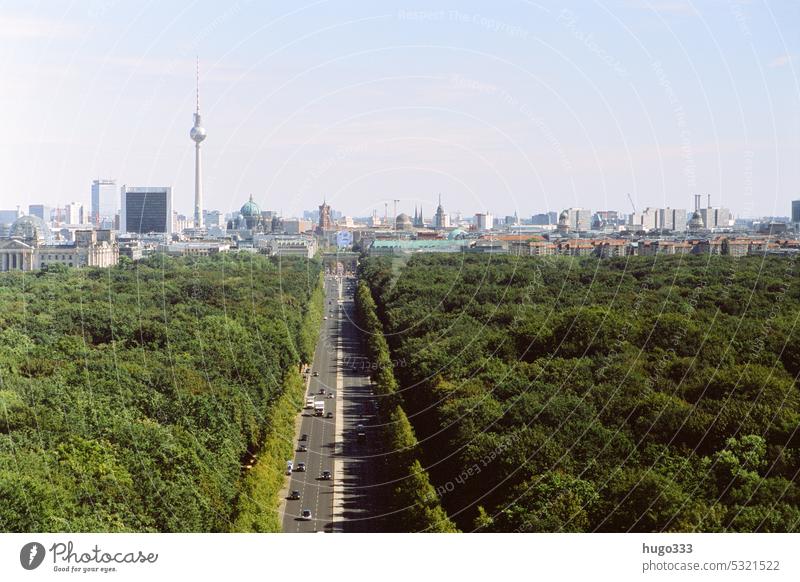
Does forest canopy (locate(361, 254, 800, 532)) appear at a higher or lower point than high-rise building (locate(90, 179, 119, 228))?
lower

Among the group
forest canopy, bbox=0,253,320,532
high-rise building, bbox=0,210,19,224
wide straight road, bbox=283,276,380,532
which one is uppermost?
high-rise building, bbox=0,210,19,224

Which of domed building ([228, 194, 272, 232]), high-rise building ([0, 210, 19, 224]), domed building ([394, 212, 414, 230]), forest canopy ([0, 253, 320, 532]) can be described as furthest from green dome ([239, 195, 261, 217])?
forest canopy ([0, 253, 320, 532])

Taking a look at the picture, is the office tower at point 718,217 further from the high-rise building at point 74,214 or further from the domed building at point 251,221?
the high-rise building at point 74,214

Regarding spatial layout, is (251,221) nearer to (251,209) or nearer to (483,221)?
(251,209)

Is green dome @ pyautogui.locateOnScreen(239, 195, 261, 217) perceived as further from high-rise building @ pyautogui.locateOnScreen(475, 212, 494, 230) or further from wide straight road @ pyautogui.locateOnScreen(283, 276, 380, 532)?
wide straight road @ pyautogui.locateOnScreen(283, 276, 380, 532)

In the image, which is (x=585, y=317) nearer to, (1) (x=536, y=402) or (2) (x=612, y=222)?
(1) (x=536, y=402)

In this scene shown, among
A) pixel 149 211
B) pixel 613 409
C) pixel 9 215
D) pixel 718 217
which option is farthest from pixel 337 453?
pixel 9 215

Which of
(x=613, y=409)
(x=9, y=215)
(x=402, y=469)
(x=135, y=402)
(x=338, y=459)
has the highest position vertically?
(x=9, y=215)
